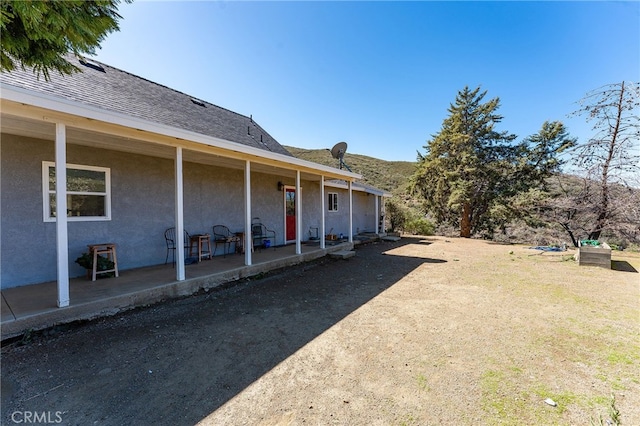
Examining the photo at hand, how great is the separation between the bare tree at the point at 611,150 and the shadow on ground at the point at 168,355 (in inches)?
422

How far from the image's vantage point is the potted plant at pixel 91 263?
5.04 metres

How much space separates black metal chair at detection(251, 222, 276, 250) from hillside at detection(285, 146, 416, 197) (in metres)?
A: 23.4

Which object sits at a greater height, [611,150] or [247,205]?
[611,150]

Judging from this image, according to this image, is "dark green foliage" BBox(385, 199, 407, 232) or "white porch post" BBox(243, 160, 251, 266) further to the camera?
"dark green foliage" BBox(385, 199, 407, 232)

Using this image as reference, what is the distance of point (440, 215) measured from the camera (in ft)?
56.7

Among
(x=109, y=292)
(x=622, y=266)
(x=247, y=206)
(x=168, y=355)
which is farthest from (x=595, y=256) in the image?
(x=109, y=292)

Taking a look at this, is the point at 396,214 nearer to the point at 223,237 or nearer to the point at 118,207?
the point at 223,237

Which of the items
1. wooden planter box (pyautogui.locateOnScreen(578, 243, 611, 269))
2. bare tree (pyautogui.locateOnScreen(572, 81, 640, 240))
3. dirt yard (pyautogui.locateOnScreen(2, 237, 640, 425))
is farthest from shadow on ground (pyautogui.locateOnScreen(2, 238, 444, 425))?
bare tree (pyautogui.locateOnScreen(572, 81, 640, 240))

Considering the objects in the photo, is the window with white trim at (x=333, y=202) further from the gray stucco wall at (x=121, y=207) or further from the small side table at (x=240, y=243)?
the small side table at (x=240, y=243)

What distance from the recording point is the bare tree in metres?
9.51

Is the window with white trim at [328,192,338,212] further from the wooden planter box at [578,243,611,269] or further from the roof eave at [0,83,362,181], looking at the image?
the wooden planter box at [578,243,611,269]

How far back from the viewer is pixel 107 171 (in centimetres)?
562

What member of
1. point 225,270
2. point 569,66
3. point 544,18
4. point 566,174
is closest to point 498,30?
point 544,18

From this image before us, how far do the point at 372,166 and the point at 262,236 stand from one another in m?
32.8
